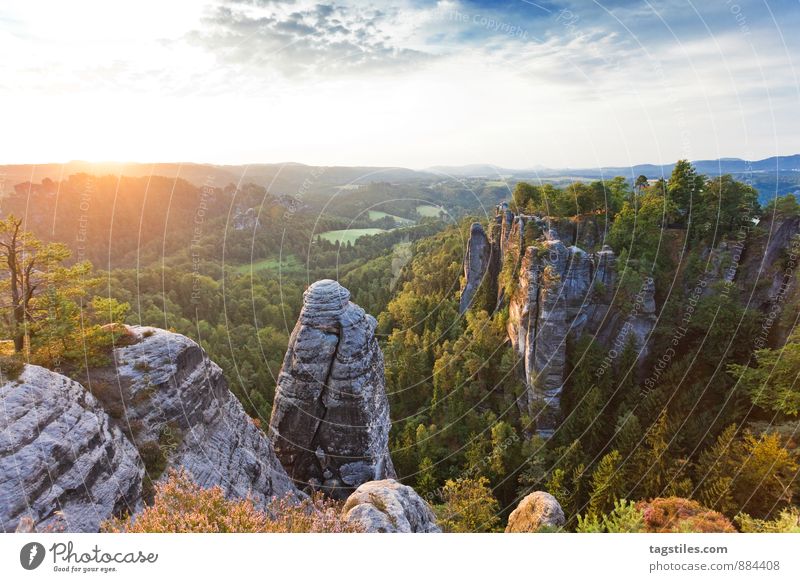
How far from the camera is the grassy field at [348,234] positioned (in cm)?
5581

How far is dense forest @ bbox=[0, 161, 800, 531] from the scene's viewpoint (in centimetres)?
1210

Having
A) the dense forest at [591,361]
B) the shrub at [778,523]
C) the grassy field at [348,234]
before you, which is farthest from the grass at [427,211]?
the shrub at [778,523]

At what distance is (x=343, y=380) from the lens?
14.3 m

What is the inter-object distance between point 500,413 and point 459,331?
30.1 feet

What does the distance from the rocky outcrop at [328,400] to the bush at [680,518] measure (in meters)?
8.75

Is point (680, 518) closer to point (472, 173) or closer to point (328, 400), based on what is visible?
point (328, 400)

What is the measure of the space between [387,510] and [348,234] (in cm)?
4990

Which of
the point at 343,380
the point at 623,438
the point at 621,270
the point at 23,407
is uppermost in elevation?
the point at 621,270

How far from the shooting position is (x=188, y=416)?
11336mm

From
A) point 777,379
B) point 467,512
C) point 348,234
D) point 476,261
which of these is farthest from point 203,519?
point 348,234

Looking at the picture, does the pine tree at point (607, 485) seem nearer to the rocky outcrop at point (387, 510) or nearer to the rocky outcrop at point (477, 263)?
the rocky outcrop at point (387, 510)

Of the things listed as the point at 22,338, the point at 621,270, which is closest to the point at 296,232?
the point at 621,270
